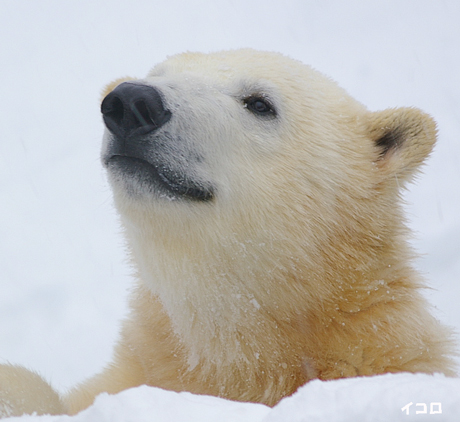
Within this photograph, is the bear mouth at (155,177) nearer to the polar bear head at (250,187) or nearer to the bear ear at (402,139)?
the polar bear head at (250,187)

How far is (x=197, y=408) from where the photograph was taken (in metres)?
1.50

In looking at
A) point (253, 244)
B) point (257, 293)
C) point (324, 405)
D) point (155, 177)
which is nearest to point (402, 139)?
point (253, 244)

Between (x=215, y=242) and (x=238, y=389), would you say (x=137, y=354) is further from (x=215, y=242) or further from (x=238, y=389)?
(x=215, y=242)

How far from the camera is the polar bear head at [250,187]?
2.79m

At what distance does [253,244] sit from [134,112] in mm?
951

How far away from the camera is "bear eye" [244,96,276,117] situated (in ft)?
10.9

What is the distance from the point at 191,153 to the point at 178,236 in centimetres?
44

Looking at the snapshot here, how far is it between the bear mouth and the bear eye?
2.46 feet

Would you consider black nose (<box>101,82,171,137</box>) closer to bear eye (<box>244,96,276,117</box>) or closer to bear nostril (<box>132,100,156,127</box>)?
bear nostril (<box>132,100,156,127</box>)

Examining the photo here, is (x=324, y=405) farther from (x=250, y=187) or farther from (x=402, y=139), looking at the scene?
(x=402, y=139)

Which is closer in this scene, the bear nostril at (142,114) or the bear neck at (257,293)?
the bear nostril at (142,114)

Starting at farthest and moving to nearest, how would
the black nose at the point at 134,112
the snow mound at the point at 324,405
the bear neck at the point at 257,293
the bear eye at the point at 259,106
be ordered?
1. the bear eye at the point at 259,106
2. the bear neck at the point at 257,293
3. the black nose at the point at 134,112
4. the snow mound at the point at 324,405

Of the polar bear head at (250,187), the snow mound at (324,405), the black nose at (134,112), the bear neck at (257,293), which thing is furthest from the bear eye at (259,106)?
the snow mound at (324,405)

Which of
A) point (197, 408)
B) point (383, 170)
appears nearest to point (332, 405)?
point (197, 408)
